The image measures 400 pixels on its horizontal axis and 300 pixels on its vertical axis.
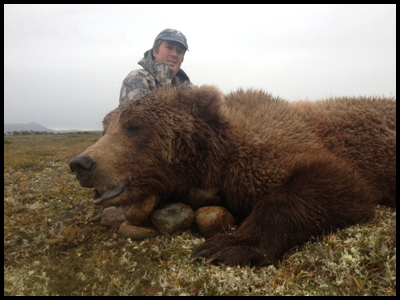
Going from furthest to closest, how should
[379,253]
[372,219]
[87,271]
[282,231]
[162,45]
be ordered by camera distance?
1. [162,45]
2. [372,219]
3. [282,231]
4. [87,271]
5. [379,253]

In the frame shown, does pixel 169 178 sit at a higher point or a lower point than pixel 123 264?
higher

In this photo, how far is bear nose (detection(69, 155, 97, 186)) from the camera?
237 centimetres

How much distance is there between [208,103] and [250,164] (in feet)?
2.49

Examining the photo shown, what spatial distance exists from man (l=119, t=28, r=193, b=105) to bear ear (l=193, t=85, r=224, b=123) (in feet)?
4.10

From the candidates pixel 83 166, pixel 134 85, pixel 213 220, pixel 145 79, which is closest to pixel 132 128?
pixel 83 166

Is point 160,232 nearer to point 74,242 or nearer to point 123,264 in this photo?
point 123,264

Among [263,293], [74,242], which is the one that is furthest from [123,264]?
[263,293]

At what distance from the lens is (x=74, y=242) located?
2727 mm

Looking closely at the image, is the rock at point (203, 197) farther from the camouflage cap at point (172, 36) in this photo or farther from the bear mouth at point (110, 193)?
the camouflage cap at point (172, 36)

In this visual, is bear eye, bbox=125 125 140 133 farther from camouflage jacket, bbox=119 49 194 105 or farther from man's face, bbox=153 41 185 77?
man's face, bbox=153 41 185 77

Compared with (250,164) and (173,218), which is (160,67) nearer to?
(250,164)

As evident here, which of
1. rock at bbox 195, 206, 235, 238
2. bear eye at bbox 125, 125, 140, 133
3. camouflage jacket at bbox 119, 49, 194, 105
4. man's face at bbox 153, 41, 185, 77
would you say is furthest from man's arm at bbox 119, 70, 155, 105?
rock at bbox 195, 206, 235, 238

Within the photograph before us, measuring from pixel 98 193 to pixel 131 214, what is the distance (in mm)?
377

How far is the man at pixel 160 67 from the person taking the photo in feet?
13.8
